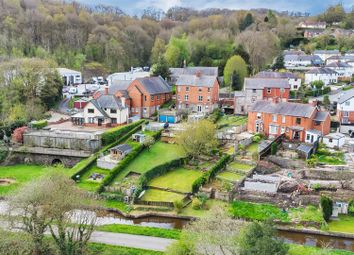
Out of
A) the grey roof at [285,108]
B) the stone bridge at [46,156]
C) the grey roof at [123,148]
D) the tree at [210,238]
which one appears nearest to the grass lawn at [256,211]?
the tree at [210,238]

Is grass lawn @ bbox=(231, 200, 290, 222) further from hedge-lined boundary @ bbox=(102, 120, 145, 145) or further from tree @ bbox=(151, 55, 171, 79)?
tree @ bbox=(151, 55, 171, 79)

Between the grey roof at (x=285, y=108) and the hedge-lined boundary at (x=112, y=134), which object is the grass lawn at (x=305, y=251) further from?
the hedge-lined boundary at (x=112, y=134)

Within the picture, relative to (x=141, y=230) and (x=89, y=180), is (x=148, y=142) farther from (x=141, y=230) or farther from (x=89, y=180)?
(x=141, y=230)

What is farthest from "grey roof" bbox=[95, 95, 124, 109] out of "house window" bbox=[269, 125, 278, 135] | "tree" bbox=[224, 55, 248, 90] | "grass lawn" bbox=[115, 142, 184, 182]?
"tree" bbox=[224, 55, 248, 90]

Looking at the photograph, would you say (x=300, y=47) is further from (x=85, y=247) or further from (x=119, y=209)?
(x=85, y=247)

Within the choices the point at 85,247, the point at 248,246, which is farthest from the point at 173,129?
the point at 248,246

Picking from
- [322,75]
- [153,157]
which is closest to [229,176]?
[153,157]
